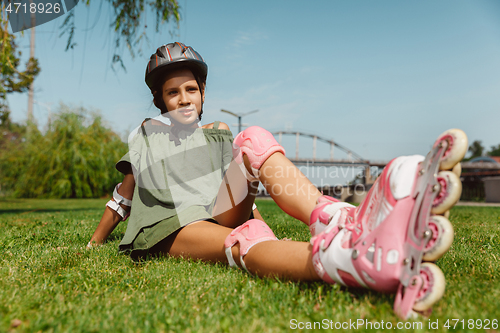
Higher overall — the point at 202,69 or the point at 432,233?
the point at 202,69

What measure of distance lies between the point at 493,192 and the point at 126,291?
25.4 m

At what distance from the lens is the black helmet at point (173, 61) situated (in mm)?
2492

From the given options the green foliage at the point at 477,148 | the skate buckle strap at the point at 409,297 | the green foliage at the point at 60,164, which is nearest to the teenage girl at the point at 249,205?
the skate buckle strap at the point at 409,297

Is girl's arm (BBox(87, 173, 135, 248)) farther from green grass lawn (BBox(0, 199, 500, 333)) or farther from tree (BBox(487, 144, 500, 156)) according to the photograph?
tree (BBox(487, 144, 500, 156))

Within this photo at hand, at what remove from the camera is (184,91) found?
2.53 meters

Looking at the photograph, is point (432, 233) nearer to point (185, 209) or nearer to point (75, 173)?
point (185, 209)

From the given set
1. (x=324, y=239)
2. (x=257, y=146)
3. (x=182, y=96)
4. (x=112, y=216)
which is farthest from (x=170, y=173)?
(x=324, y=239)

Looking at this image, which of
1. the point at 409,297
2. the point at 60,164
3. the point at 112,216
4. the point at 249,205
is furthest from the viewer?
the point at 60,164

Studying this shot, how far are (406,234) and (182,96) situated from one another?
75.0 inches

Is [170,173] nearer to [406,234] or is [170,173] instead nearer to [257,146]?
[257,146]

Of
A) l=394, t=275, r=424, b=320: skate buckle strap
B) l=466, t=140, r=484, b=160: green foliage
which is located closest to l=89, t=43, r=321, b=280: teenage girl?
l=394, t=275, r=424, b=320: skate buckle strap

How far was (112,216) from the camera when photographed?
9.05 ft

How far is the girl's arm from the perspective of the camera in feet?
8.79

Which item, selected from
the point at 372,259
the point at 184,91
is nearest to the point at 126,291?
the point at 372,259
